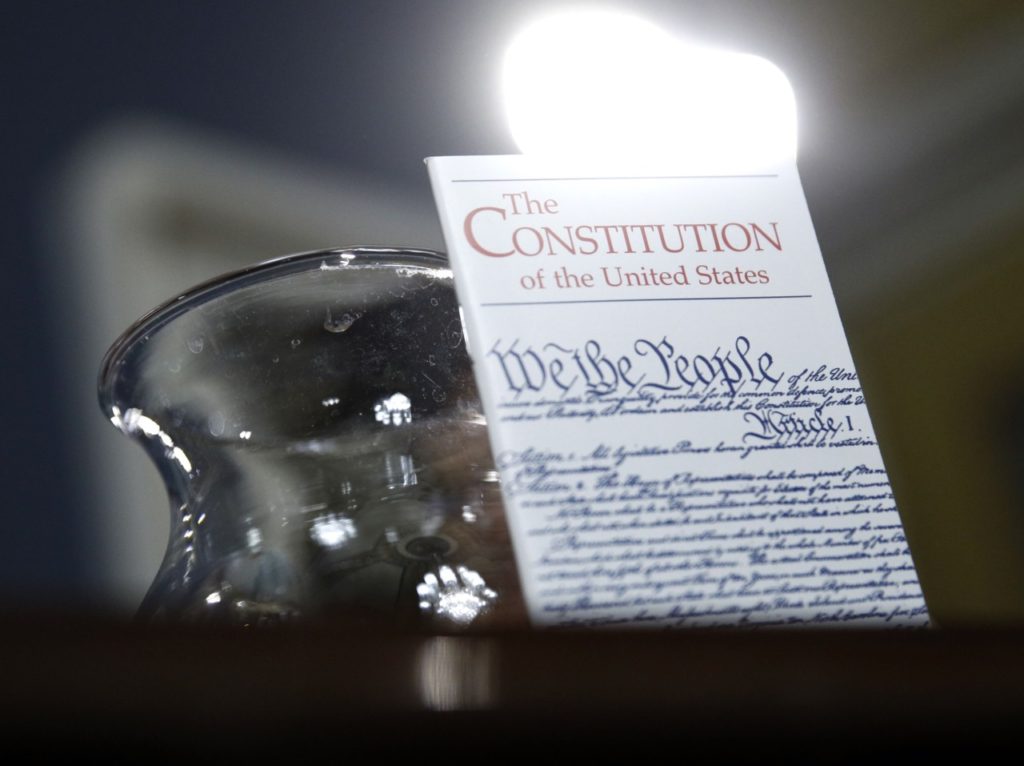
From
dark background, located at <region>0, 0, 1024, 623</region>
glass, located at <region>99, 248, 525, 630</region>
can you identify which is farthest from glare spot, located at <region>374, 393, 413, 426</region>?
dark background, located at <region>0, 0, 1024, 623</region>

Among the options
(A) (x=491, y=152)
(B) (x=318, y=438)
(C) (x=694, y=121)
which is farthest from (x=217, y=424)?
(A) (x=491, y=152)

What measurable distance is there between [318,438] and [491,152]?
4.03 feet

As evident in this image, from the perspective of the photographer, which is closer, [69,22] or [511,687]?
[511,687]

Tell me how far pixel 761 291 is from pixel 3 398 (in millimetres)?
1015

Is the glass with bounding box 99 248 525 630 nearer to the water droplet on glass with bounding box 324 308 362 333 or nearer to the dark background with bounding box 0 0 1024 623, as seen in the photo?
the water droplet on glass with bounding box 324 308 362 333

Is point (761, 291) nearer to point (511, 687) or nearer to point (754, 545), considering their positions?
point (754, 545)

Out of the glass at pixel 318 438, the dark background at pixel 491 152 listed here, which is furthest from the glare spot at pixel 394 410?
the dark background at pixel 491 152

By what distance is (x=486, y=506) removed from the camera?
0.35 metres

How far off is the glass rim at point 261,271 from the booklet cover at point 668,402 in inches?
1.0

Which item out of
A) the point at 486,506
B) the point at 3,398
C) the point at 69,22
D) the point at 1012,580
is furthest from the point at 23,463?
the point at 1012,580

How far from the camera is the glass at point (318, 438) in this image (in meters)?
0.33

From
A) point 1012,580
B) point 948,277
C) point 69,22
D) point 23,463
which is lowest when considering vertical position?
point 1012,580

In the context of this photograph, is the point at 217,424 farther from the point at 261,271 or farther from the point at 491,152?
the point at 491,152

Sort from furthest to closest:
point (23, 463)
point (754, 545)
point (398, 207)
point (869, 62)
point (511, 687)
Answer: point (869, 62), point (398, 207), point (23, 463), point (754, 545), point (511, 687)
